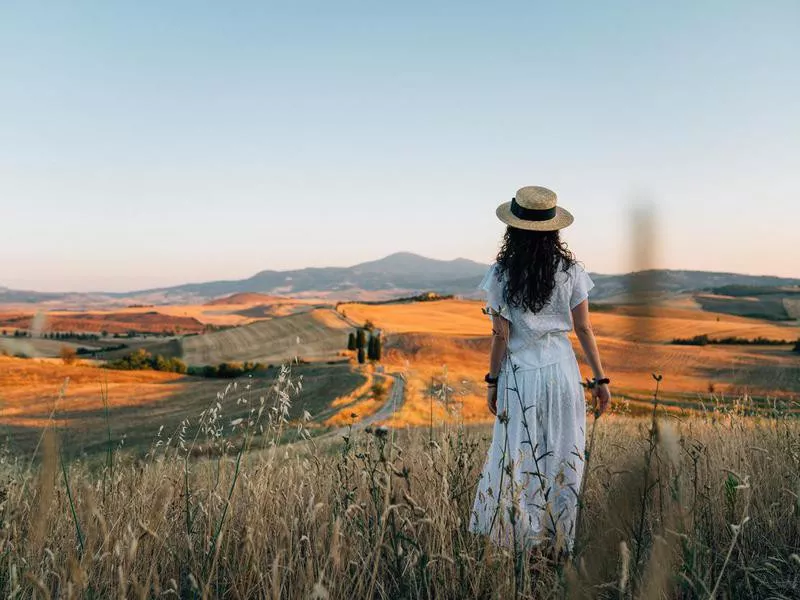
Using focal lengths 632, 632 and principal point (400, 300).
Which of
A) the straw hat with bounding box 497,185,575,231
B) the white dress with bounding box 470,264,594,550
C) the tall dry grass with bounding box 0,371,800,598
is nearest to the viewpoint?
the tall dry grass with bounding box 0,371,800,598

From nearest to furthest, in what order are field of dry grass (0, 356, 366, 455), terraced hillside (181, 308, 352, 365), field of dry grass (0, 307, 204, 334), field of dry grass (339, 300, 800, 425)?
field of dry grass (339, 300, 800, 425) < field of dry grass (0, 356, 366, 455) < terraced hillside (181, 308, 352, 365) < field of dry grass (0, 307, 204, 334)

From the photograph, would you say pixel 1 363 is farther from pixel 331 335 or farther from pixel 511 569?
pixel 511 569

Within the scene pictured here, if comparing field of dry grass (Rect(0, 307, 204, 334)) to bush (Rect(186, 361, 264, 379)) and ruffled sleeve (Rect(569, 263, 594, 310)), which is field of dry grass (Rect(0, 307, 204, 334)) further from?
ruffled sleeve (Rect(569, 263, 594, 310))

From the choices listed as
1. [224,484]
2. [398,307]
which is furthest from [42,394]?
[398,307]

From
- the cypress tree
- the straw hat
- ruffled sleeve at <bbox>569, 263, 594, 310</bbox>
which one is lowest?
the cypress tree

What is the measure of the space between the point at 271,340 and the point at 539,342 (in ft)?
298

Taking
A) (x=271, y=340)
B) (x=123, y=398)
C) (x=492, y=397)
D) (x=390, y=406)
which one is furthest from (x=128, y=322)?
(x=492, y=397)

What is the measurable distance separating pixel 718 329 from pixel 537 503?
78.4 meters

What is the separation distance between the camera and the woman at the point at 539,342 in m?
4.11

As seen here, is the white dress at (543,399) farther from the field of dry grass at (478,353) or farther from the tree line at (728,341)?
the tree line at (728,341)

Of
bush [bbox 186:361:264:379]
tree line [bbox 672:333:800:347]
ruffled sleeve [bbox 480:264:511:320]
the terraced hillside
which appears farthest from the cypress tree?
ruffled sleeve [bbox 480:264:511:320]

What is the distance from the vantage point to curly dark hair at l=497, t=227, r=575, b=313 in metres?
4.24

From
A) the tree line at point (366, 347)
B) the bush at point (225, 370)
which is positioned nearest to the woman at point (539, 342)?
the tree line at point (366, 347)

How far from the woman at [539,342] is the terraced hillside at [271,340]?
233ft
